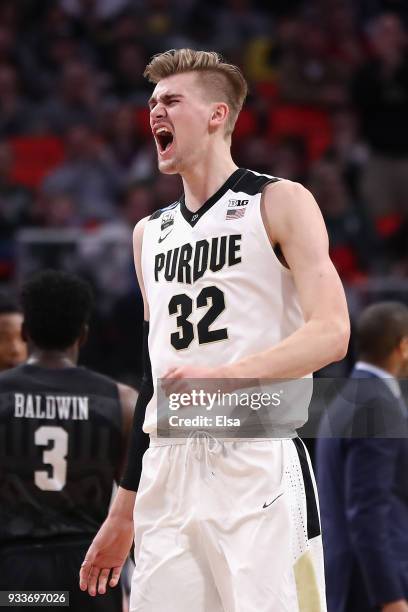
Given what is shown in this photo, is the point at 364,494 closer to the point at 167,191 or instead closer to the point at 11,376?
the point at 11,376

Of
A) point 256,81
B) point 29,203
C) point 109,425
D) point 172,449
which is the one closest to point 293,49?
point 256,81

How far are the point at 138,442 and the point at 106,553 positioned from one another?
1.25 feet

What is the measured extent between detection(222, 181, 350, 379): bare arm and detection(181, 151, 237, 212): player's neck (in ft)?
0.80

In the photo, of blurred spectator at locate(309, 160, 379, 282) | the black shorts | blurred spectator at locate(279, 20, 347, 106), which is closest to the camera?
the black shorts

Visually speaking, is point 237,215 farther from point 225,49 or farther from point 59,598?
point 225,49

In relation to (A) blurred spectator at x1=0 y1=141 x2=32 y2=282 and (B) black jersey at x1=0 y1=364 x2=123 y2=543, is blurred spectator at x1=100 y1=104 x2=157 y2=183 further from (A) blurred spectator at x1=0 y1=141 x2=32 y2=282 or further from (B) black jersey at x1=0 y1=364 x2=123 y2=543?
(B) black jersey at x1=0 y1=364 x2=123 y2=543

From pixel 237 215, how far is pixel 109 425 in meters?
1.22

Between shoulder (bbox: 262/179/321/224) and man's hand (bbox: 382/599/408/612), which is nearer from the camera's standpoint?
shoulder (bbox: 262/179/321/224)

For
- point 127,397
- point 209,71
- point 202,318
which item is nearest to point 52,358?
point 127,397

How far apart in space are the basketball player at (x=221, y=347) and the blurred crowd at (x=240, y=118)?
577 centimetres

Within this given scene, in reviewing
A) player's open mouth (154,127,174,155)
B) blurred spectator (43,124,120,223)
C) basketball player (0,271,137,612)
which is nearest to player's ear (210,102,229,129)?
player's open mouth (154,127,174,155)

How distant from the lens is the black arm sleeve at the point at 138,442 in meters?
3.80

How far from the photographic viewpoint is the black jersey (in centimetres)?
437

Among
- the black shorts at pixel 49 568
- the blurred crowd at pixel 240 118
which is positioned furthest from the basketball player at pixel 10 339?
the blurred crowd at pixel 240 118
